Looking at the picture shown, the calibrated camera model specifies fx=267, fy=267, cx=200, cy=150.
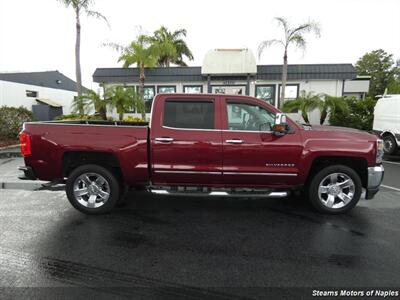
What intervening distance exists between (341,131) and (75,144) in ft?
14.5

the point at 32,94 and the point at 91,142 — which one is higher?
the point at 32,94

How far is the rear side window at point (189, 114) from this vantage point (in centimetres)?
440

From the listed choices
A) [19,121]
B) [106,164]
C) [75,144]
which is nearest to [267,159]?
[106,164]

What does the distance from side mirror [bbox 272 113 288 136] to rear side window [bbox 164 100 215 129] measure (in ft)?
3.31

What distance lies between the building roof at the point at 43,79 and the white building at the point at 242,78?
16138 millimetres

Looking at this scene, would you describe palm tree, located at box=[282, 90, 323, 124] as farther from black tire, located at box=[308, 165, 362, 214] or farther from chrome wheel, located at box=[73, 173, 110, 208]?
chrome wheel, located at box=[73, 173, 110, 208]

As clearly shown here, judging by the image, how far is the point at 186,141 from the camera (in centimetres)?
429

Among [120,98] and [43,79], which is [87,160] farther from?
[43,79]

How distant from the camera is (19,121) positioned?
12.7 m

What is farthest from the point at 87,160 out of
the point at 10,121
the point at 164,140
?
the point at 10,121

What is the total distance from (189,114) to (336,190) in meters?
2.79

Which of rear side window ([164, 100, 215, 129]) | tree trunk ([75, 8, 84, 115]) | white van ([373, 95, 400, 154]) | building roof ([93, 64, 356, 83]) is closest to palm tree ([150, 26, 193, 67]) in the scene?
building roof ([93, 64, 356, 83])

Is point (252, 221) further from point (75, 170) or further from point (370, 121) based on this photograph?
point (370, 121)

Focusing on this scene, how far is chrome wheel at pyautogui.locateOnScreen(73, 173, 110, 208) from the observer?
178 inches
